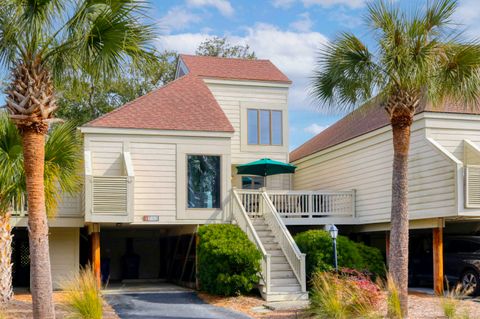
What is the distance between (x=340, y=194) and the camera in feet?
80.6

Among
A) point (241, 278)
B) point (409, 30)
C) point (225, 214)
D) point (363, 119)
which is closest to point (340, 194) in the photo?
point (363, 119)

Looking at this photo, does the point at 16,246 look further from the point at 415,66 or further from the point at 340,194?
the point at 415,66

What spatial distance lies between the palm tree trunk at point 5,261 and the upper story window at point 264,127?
37.6ft

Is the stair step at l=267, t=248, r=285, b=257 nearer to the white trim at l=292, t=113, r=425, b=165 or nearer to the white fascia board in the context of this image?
the white trim at l=292, t=113, r=425, b=165

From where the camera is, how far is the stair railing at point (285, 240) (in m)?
19.9

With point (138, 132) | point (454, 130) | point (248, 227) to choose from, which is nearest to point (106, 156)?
point (138, 132)

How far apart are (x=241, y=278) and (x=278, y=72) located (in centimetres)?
1137

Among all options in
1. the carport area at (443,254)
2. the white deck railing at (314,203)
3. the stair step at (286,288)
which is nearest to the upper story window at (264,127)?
the white deck railing at (314,203)

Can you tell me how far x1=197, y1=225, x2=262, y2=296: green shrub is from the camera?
1919cm

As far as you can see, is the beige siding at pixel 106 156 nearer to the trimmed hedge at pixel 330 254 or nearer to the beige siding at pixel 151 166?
the beige siding at pixel 151 166

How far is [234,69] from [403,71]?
46.2 feet

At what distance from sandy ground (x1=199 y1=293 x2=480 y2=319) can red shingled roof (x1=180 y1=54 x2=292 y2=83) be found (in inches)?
386

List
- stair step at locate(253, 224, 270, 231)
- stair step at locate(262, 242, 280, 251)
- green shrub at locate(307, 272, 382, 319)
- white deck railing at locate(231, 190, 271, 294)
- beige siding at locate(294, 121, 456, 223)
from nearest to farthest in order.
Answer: green shrub at locate(307, 272, 382, 319) < white deck railing at locate(231, 190, 271, 294) < beige siding at locate(294, 121, 456, 223) < stair step at locate(262, 242, 280, 251) < stair step at locate(253, 224, 270, 231)

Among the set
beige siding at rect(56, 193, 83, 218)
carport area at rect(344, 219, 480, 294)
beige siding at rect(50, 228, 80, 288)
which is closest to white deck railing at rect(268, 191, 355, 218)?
carport area at rect(344, 219, 480, 294)
